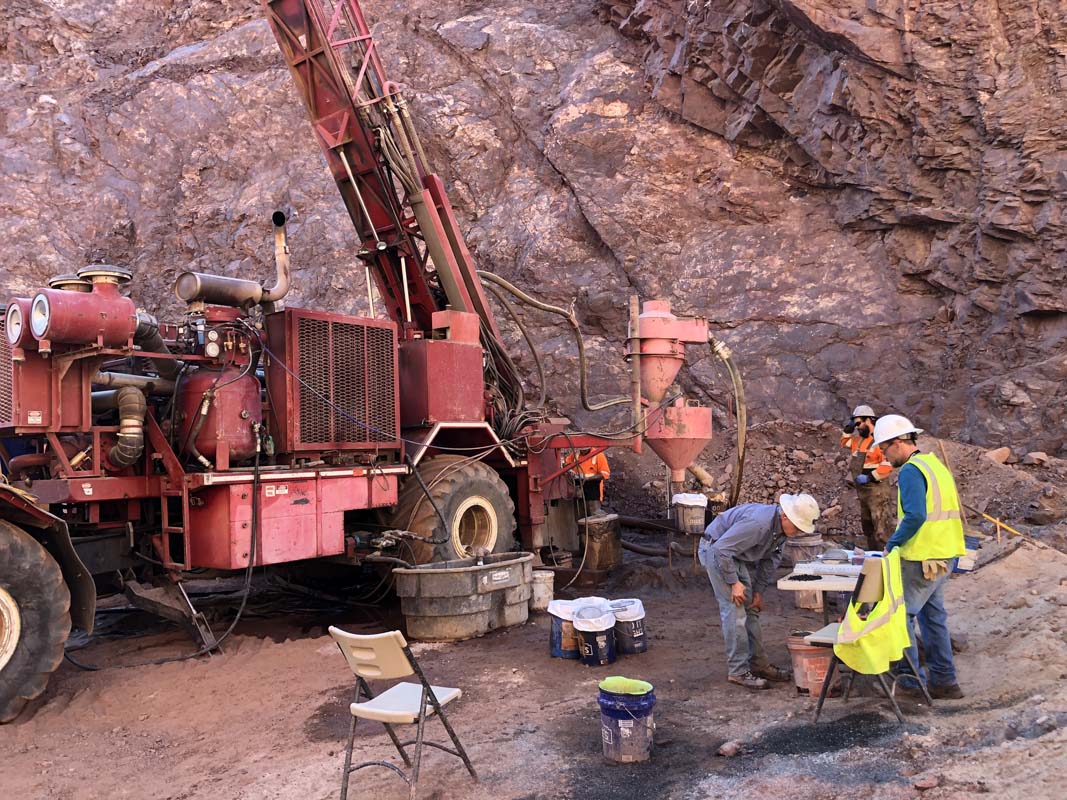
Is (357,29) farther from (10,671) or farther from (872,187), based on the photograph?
(872,187)

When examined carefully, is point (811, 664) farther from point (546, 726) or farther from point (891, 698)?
point (546, 726)

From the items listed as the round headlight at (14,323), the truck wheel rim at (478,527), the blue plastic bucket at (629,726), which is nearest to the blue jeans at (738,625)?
the blue plastic bucket at (629,726)

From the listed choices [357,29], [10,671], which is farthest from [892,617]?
[357,29]

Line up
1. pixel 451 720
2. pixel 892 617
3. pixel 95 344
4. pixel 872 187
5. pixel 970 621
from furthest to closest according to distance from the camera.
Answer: pixel 872 187 < pixel 970 621 < pixel 95 344 < pixel 451 720 < pixel 892 617

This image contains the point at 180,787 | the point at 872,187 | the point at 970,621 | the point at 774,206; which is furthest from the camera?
the point at 774,206

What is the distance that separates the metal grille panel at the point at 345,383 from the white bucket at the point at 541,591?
6.07 feet

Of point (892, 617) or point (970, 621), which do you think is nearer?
point (892, 617)

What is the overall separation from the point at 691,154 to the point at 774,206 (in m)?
1.94

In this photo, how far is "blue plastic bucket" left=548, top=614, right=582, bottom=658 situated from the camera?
6.38m

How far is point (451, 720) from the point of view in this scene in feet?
17.0

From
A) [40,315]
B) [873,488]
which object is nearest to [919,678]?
[873,488]

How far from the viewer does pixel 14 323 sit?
18.1 ft

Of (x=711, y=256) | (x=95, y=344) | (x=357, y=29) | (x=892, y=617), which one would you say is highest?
(x=357, y=29)

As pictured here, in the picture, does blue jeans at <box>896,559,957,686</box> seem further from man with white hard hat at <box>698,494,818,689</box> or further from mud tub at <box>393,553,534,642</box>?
mud tub at <box>393,553,534,642</box>
